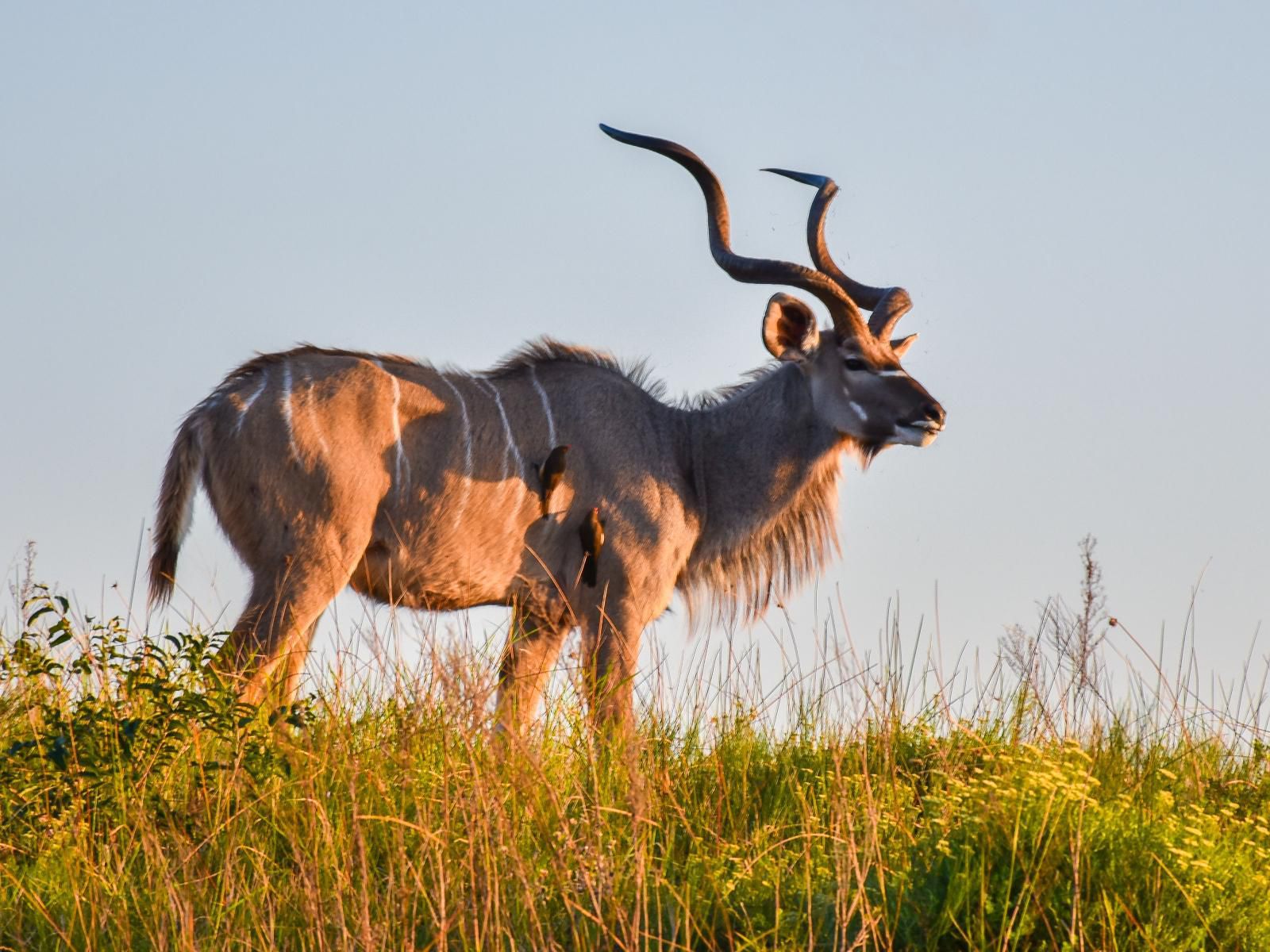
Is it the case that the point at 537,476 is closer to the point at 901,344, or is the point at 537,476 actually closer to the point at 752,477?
the point at 752,477

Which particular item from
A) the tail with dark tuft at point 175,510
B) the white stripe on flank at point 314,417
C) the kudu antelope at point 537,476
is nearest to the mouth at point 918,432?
the kudu antelope at point 537,476

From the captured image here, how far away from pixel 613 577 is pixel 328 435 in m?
1.42

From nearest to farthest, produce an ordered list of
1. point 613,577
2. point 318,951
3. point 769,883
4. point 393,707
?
point 318,951
point 769,883
point 393,707
point 613,577

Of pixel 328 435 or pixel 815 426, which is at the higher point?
pixel 815 426

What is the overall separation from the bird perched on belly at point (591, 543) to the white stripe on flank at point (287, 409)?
1.36 m

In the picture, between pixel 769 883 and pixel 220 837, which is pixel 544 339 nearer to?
pixel 220 837

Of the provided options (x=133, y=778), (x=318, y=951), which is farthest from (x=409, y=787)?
(x=318, y=951)

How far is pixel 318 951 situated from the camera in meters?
3.79

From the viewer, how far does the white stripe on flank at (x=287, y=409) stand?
21.6 feet

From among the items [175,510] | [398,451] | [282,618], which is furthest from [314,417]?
[282,618]

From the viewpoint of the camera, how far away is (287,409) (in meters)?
6.67

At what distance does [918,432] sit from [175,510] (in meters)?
3.33

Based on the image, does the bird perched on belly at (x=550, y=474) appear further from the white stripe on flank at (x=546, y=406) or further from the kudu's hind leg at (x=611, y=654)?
the kudu's hind leg at (x=611, y=654)

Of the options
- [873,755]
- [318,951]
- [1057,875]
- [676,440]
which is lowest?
[318,951]
